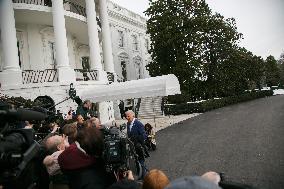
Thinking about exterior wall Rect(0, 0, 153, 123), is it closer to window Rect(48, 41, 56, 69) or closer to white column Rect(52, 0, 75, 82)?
window Rect(48, 41, 56, 69)

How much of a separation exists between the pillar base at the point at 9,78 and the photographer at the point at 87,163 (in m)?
13.6

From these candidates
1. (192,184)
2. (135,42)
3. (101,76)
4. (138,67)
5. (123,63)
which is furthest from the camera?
(138,67)

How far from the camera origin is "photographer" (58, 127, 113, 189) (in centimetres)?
352

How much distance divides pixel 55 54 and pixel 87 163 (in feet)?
56.7

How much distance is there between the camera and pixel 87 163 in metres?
3.61

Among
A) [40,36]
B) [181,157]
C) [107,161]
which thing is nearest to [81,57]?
[40,36]

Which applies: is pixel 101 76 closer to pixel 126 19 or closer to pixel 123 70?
pixel 123 70

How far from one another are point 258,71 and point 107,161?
4243cm

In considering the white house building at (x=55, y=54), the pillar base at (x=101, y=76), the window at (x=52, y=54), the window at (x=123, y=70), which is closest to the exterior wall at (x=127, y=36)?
the window at (x=123, y=70)

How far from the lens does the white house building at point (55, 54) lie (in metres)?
16.0

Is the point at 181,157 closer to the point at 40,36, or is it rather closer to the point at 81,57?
the point at 40,36

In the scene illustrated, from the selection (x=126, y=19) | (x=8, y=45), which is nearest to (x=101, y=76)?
(x=8, y=45)

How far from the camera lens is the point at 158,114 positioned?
95.1 feet

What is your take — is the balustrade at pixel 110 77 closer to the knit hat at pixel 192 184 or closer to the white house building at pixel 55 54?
the white house building at pixel 55 54
